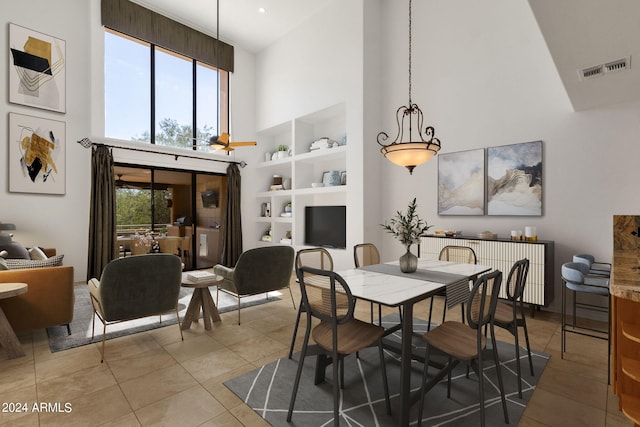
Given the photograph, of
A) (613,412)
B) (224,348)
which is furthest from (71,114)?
(613,412)

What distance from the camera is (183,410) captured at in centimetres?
202

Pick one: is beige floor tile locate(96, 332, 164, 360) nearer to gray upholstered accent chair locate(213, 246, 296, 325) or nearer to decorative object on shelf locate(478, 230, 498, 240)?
gray upholstered accent chair locate(213, 246, 296, 325)

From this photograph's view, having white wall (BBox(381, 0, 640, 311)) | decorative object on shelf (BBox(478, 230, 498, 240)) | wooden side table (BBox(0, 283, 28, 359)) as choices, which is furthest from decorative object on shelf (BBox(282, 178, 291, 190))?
wooden side table (BBox(0, 283, 28, 359))

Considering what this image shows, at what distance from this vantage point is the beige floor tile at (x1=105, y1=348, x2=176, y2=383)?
246 centimetres

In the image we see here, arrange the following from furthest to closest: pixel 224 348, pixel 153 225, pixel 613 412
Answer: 1. pixel 153 225
2. pixel 224 348
3. pixel 613 412

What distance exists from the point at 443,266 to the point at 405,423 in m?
1.49

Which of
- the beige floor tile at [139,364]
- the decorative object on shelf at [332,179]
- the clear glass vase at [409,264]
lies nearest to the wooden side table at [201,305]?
the beige floor tile at [139,364]

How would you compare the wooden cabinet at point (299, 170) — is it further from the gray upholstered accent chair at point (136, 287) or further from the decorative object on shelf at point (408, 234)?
the gray upholstered accent chair at point (136, 287)

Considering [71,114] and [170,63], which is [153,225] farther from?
[170,63]

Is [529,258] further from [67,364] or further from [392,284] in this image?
[67,364]

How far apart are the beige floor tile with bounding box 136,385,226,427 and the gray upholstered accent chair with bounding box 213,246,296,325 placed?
1.39 meters

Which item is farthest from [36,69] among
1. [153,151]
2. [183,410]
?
[183,410]

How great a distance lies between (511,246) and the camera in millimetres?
3758

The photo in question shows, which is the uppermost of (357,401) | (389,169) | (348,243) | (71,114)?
(71,114)
